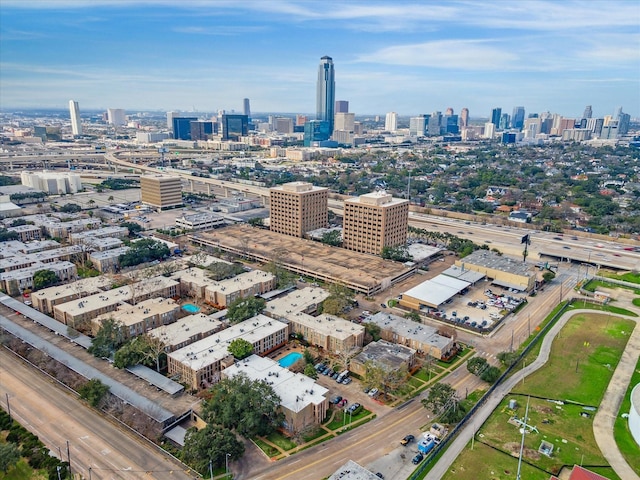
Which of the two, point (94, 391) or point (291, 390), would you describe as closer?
point (94, 391)

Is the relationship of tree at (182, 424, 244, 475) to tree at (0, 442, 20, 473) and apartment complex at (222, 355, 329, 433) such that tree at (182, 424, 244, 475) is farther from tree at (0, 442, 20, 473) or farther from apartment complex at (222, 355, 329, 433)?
tree at (0, 442, 20, 473)

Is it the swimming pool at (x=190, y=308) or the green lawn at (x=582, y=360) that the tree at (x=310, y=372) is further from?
the swimming pool at (x=190, y=308)

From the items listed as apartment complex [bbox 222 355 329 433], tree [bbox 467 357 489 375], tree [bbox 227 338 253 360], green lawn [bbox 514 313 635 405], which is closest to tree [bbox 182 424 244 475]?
apartment complex [bbox 222 355 329 433]

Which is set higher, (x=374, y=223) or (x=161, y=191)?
(x=374, y=223)

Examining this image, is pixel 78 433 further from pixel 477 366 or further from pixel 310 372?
pixel 477 366

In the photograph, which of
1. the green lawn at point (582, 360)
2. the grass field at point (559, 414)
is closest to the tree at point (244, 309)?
the grass field at point (559, 414)

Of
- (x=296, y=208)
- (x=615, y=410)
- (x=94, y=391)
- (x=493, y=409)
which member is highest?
(x=296, y=208)

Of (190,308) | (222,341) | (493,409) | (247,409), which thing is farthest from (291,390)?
(190,308)

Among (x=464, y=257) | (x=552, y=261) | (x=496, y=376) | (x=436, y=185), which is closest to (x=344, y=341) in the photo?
(x=496, y=376)
